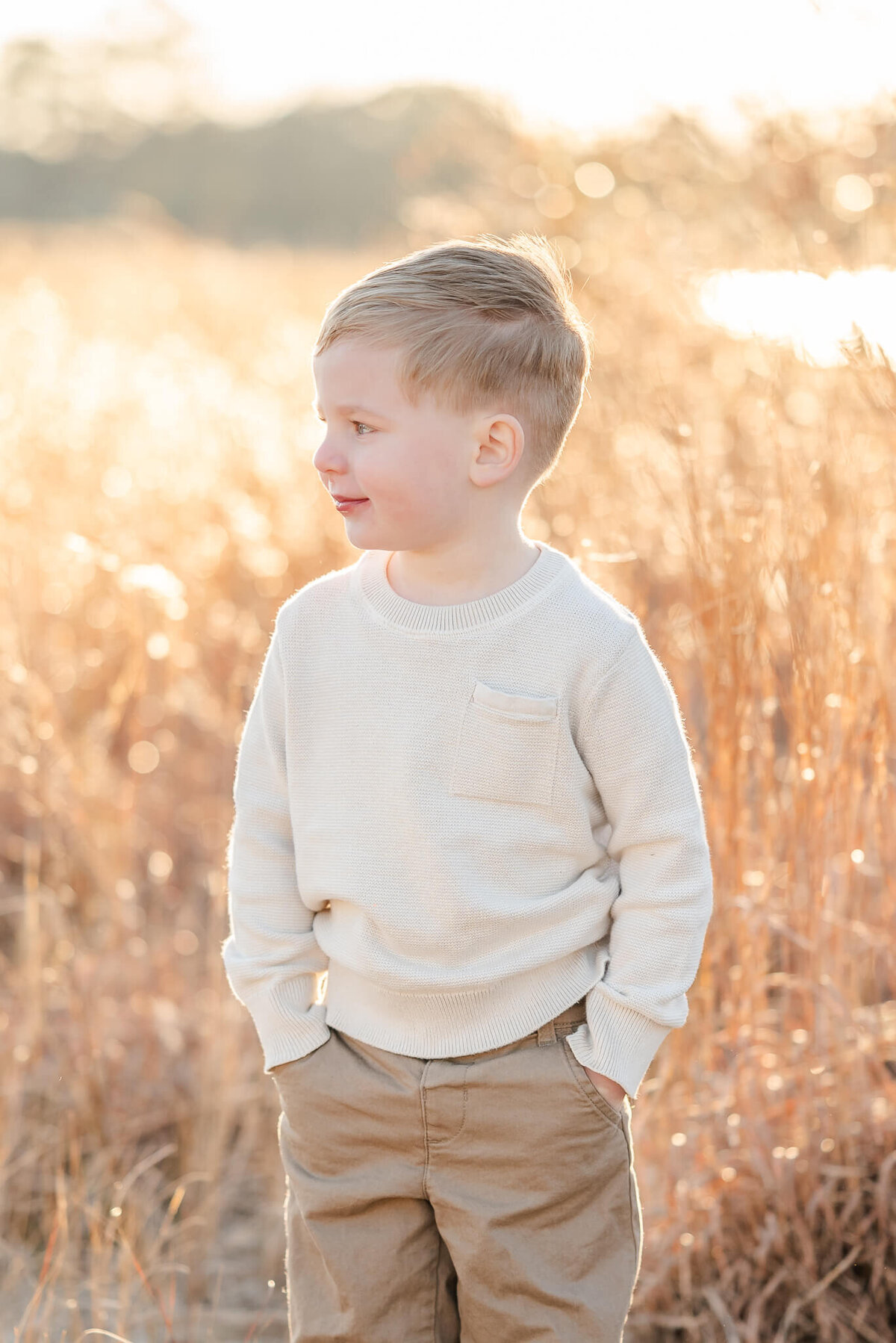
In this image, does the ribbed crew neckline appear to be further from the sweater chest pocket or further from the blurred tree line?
the blurred tree line

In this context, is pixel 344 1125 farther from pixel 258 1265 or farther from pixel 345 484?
pixel 258 1265

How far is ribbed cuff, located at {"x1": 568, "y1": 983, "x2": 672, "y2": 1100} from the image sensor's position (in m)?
1.27

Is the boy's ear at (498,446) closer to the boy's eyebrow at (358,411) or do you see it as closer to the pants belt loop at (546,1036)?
the boy's eyebrow at (358,411)

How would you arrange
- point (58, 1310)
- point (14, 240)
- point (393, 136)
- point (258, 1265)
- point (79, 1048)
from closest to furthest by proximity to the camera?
point (58, 1310)
point (258, 1265)
point (79, 1048)
point (14, 240)
point (393, 136)

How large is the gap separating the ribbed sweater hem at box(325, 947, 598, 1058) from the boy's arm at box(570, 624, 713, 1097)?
0.04 m

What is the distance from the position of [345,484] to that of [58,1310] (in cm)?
136

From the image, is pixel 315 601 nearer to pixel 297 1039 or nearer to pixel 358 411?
pixel 358 411

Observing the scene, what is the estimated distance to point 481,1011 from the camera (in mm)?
1309

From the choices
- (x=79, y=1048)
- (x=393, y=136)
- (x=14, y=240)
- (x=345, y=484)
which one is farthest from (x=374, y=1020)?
(x=393, y=136)

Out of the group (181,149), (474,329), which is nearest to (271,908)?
(474,329)

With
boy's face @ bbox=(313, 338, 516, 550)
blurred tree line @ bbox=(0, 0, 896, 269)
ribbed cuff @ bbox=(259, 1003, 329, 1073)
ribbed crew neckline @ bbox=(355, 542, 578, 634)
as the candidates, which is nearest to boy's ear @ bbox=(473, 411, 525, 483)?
boy's face @ bbox=(313, 338, 516, 550)

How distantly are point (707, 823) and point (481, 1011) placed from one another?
60 cm

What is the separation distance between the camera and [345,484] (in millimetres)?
1239

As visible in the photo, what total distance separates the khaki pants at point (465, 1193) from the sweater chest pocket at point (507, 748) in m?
0.25
